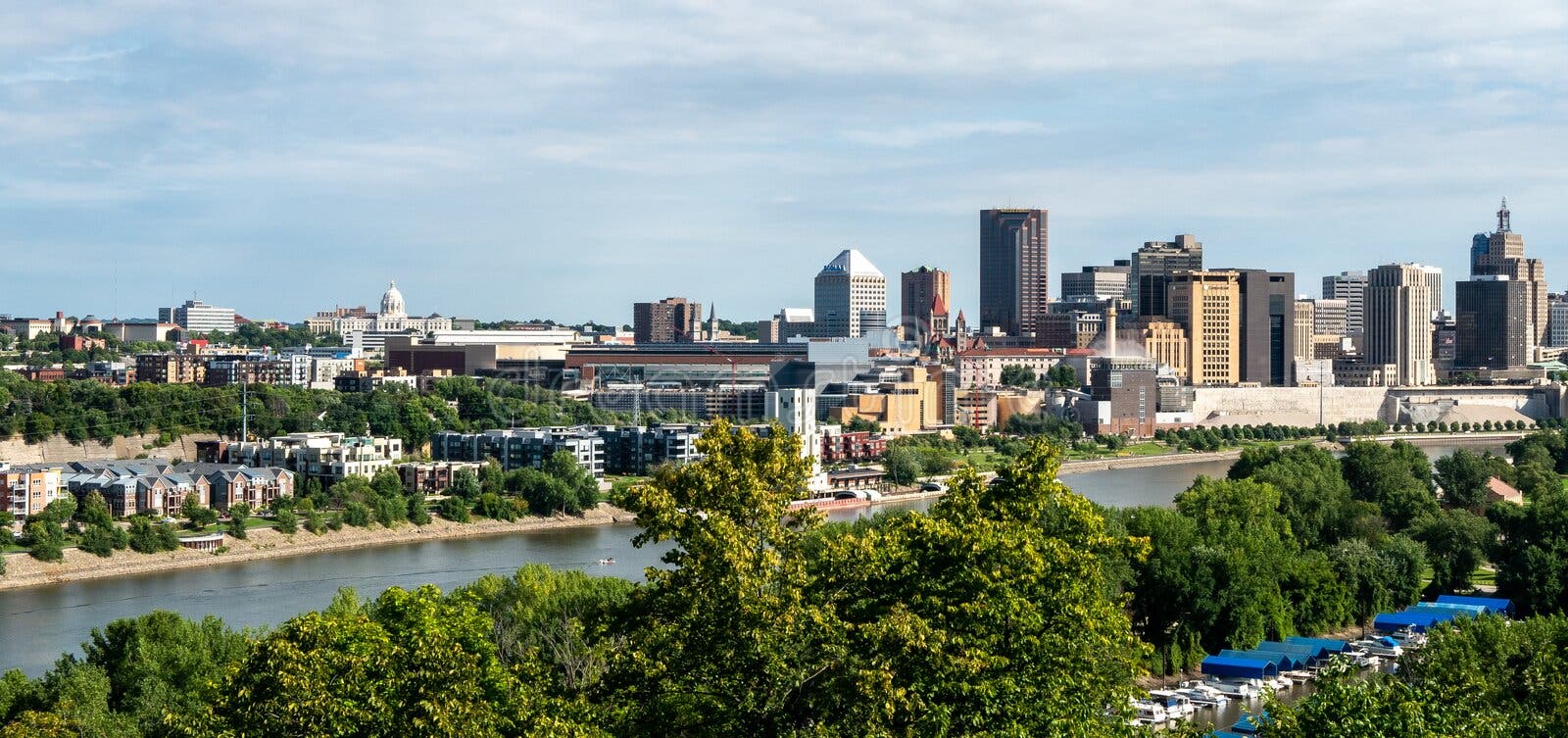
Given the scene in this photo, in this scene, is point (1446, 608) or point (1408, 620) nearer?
point (1408, 620)

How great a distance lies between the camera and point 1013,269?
8738cm

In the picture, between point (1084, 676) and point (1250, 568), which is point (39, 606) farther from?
point (1084, 676)

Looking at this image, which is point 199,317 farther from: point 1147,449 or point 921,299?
point 1147,449

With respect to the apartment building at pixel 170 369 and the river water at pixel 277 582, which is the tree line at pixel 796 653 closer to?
the river water at pixel 277 582

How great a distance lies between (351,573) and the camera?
2297 centimetres

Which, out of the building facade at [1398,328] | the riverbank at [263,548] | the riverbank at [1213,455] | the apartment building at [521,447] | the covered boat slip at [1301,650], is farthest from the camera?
the building facade at [1398,328]

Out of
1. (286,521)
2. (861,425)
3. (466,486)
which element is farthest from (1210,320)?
(286,521)

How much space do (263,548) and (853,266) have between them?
67.4 metres

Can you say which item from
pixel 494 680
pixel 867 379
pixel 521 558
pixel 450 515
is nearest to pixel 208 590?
pixel 521 558

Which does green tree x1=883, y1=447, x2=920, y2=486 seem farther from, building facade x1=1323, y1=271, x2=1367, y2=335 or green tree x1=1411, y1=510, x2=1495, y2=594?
building facade x1=1323, y1=271, x2=1367, y2=335

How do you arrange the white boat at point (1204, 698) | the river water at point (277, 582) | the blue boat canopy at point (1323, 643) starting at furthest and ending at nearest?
the river water at point (277, 582) < the blue boat canopy at point (1323, 643) < the white boat at point (1204, 698)

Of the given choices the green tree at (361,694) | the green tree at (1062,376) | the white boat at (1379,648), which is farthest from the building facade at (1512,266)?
the green tree at (361,694)

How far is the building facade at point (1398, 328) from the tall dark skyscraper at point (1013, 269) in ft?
53.9

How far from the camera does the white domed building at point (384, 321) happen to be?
9212 cm
